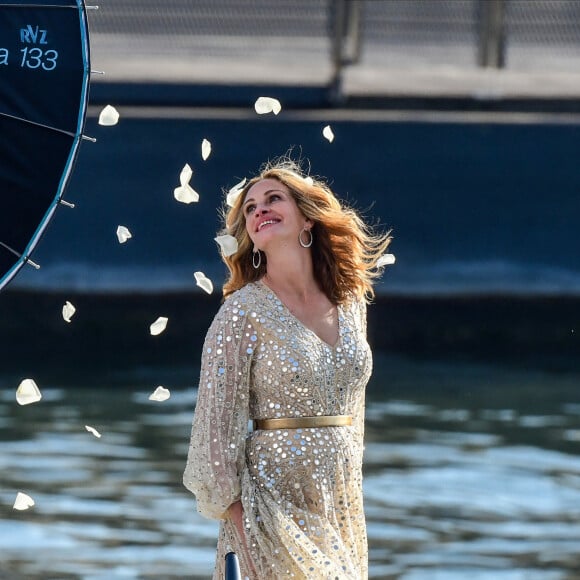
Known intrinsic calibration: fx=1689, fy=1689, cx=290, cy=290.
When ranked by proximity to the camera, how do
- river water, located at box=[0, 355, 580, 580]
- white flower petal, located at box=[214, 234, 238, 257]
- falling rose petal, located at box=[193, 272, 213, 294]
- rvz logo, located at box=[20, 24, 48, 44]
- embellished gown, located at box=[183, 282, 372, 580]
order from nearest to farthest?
embellished gown, located at box=[183, 282, 372, 580] → white flower petal, located at box=[214, 234, 238, 257] → rvz logo, located at box=[20, 24, 48, 44] → falling rose petal, located at box=[193, 272, 213, 294] → river water, located at box=[0, 355, 580, 580]

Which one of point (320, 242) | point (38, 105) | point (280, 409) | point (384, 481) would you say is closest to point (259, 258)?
point (320, 242)

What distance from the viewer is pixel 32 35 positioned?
4.58 meters

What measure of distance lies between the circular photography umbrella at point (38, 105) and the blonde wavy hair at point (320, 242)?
0.53 m

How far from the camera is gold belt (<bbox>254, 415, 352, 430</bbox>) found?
13.7 feet

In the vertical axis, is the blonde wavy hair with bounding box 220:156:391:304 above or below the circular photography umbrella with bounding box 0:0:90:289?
below

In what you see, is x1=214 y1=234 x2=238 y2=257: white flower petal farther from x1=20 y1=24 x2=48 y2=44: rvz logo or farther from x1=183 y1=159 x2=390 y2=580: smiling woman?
x1=20 y1=24 x2=48 y2=44: rvz logo

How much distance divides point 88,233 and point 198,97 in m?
1.62

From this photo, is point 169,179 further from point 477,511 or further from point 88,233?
point 477,511

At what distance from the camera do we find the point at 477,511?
8.69 meters

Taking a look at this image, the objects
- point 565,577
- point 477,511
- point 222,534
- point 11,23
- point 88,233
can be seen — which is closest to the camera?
point 222,534

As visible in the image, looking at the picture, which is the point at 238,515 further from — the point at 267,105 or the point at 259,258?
the point at 267,105

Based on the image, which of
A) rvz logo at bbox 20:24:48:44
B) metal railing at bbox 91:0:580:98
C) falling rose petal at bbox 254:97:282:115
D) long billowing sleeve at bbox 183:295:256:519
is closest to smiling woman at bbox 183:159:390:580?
long billowing sleeve at bbox 183:295:256:519

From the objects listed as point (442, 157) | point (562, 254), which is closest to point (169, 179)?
point (442, 157)

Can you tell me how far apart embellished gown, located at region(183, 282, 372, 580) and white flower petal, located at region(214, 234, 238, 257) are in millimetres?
174
